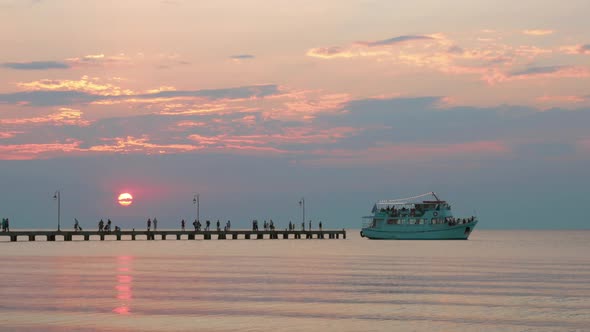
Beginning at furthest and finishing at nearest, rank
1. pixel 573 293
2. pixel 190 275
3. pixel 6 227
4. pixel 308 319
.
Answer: pixel 6 227 < pixel 190 275 < pixel 573 293 < pixel 308 319

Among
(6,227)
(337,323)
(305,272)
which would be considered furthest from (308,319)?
(6,227)

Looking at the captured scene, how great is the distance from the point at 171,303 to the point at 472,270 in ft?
99.9

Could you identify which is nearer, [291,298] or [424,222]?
[291,298]

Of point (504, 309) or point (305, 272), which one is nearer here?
point (504, 309)

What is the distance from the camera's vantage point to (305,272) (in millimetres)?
61812

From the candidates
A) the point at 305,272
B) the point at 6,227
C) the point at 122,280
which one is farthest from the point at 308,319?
the point at 6,227

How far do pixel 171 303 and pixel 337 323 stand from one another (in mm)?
8926

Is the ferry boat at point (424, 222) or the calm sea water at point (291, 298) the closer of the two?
the calm sea water at point (291, 298)

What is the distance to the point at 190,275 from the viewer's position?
57.2m

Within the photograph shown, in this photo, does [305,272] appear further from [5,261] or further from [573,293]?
[5,261]

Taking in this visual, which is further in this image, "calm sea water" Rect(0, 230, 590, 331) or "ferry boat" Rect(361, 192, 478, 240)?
"ferry boat" Rect(361, 192, 478, 240)

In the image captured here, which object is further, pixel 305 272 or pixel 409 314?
pixel 305 272

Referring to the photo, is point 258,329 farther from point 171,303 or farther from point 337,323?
point 171,303

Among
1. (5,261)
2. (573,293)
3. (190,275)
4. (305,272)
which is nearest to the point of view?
(573,293)
